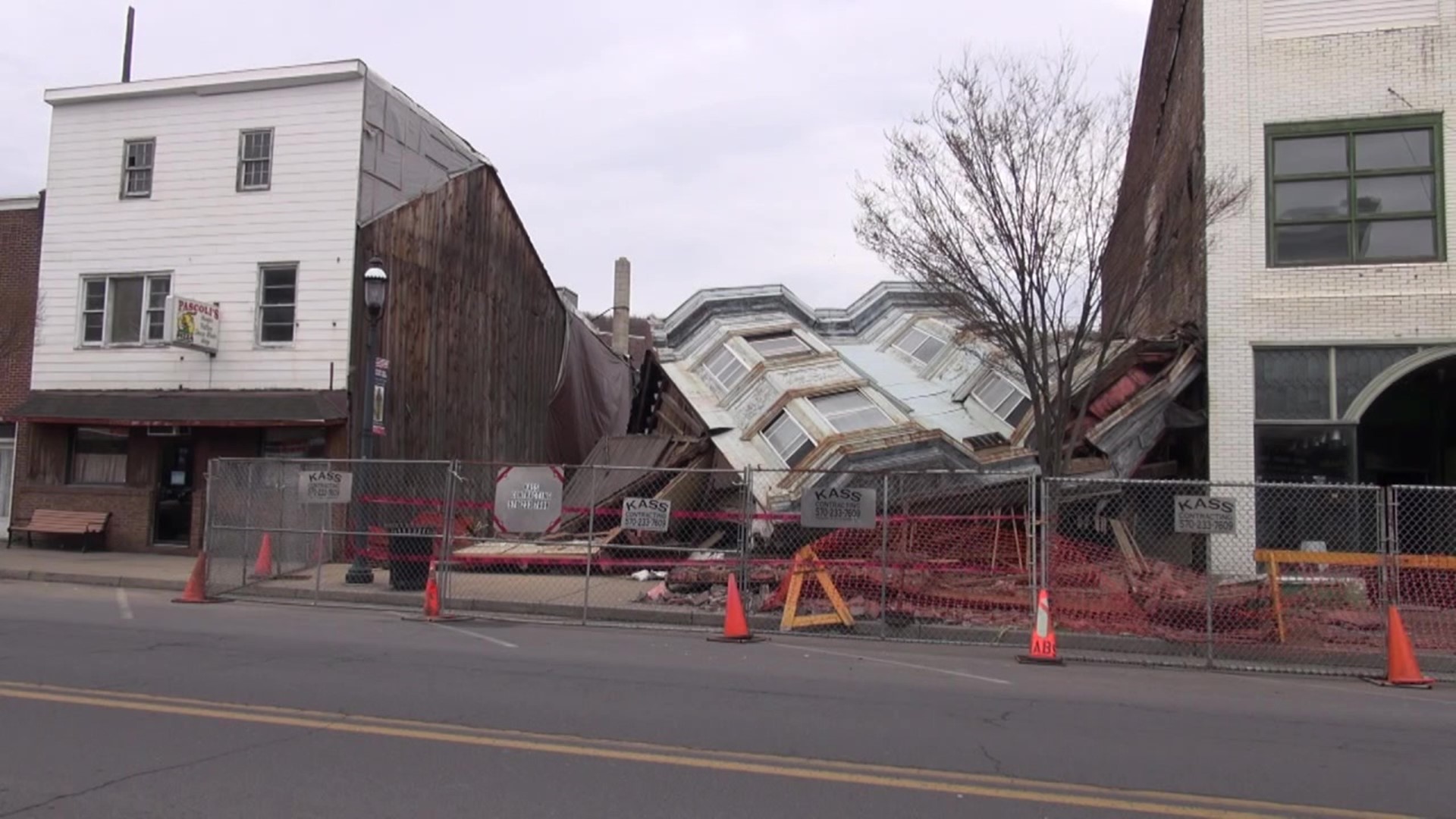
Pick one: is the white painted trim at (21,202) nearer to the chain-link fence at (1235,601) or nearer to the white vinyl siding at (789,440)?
the white vinyl siding at (789,440)

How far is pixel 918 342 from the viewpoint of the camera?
22906mm

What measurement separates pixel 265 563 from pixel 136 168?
34.8 ft

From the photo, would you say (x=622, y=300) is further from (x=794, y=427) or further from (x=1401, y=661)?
(x=1401, y=661)

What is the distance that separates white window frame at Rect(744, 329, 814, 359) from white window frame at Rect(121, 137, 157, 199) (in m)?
12.0

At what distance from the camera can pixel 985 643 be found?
39.0ft

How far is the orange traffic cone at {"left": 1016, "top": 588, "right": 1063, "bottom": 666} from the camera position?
10.6 m

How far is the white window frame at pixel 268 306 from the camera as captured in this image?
19.6 m

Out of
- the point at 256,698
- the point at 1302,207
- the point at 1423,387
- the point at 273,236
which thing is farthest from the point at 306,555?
the point at 1423,387

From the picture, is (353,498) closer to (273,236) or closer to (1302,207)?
(273,236)

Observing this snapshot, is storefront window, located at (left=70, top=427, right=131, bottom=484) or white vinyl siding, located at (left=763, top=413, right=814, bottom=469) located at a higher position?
white vinyl siding, located at (left=763, top=413, right=814, bottom=469)

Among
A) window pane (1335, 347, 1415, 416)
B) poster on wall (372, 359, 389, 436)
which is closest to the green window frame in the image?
window pane (1335, 347, 1415, 416)

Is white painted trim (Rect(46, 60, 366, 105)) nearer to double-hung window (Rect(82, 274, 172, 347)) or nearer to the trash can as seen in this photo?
double-hung window (Rect(82, 274, 172, 347))

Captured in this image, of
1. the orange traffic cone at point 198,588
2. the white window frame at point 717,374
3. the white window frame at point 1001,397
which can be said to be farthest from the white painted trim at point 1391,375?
the orange traffic cone at point 198,588

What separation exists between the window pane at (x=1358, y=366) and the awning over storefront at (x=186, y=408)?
1579 cm
